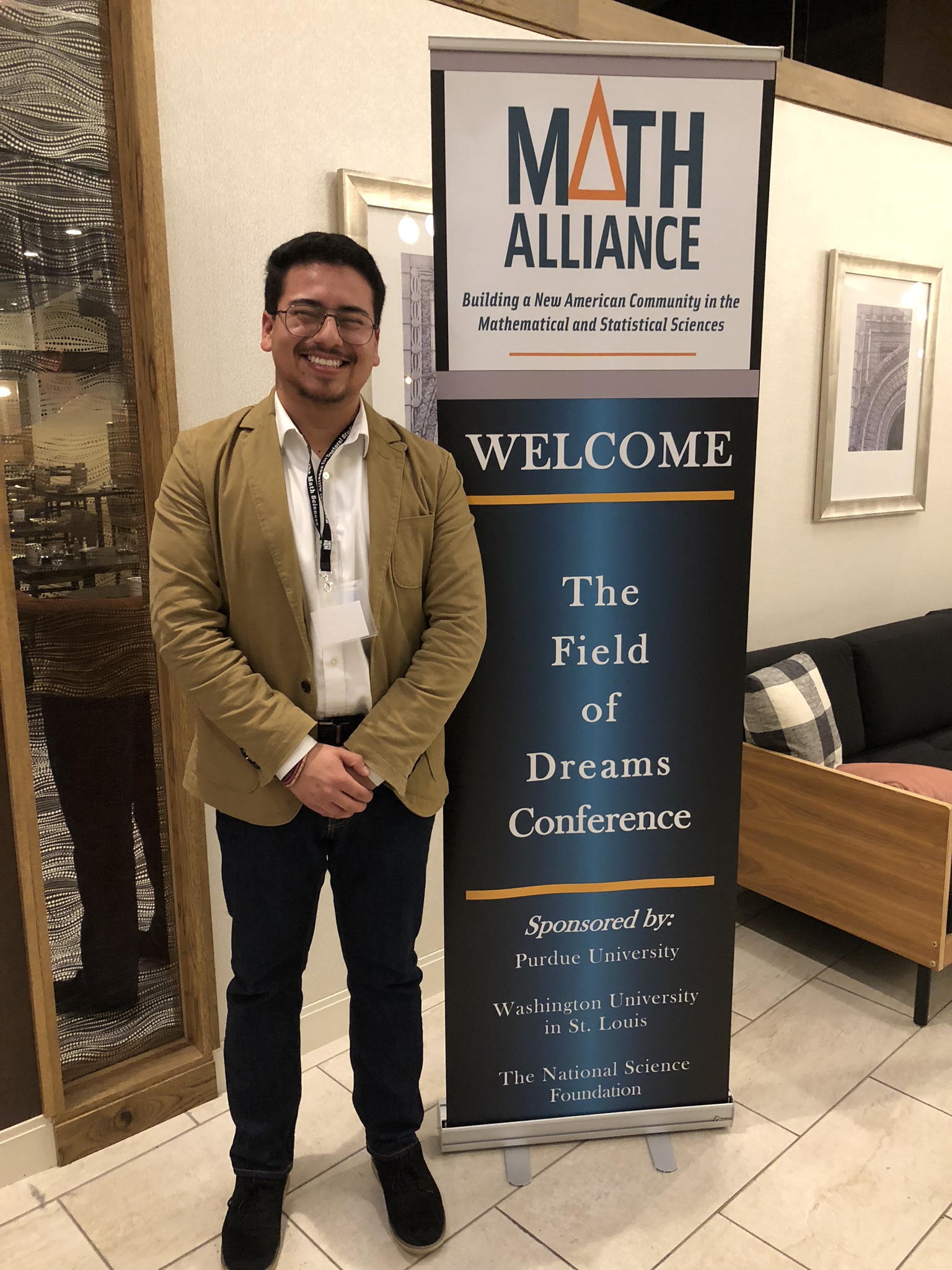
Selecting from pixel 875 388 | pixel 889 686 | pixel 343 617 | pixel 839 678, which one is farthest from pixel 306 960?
pixel 875 388

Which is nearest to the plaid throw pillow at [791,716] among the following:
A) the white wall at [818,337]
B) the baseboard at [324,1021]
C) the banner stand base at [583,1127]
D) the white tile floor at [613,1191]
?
the white wall at [818,337]

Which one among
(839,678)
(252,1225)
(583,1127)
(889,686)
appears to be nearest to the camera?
(252,1225)

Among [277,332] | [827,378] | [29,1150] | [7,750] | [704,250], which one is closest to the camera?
[277,332]

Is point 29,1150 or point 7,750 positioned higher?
point 7,750

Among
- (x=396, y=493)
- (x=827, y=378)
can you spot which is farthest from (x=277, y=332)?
(x=827, y=378)

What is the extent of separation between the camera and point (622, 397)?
1824 mm

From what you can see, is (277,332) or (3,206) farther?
(3,206)

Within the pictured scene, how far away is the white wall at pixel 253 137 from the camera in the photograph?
198 cm

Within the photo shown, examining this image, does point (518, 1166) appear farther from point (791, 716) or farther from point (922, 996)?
point (791, 716)

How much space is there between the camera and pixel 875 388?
3627mm

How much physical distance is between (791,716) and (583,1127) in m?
1.35

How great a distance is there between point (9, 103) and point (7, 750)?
126 centimetres

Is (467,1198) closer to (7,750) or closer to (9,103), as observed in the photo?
(7,750)

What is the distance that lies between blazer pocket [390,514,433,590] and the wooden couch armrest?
140cm
